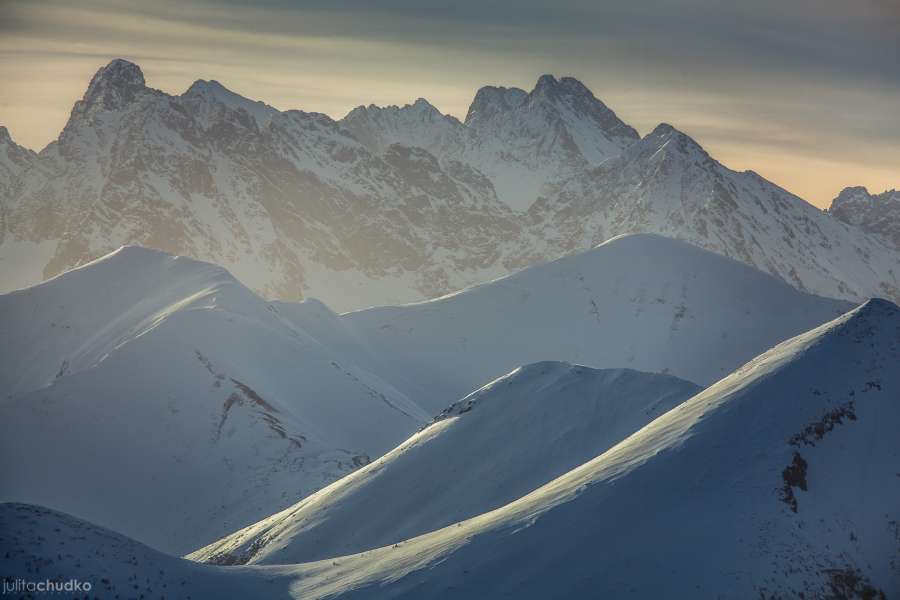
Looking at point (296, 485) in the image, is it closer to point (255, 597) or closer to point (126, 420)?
point (126, 420)

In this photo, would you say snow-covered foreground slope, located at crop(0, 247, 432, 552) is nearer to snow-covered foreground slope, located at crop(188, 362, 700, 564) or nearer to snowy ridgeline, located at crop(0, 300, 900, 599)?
snow-covered foreground slope, located at crop(188, 362, 700, 564)

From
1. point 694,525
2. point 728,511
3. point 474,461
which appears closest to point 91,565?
point 694,525

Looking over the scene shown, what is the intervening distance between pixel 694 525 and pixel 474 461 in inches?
1080

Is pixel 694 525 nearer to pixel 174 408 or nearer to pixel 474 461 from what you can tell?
pixel 474 461

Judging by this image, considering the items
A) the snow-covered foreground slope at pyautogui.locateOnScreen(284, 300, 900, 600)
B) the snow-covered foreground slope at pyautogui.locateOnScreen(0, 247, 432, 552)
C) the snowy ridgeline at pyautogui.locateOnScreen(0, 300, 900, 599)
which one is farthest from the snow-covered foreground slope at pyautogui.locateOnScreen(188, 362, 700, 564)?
the snow-covered foreground slope at pyautogui.locateOnScreen(0, 247, 432, 552)

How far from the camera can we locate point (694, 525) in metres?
37.5

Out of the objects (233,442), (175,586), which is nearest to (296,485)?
(233,442)

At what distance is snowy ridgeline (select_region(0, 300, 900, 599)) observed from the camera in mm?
35656

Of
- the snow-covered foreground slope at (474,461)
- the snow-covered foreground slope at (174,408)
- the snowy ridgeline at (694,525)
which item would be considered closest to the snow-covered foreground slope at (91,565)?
the snowy ridgeline at (694,525)

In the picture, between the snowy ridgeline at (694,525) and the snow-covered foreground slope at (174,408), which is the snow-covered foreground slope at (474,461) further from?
the snow-covered foreground slope at (174,408)

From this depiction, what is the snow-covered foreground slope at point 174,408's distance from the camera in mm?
93312

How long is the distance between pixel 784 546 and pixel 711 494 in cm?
361

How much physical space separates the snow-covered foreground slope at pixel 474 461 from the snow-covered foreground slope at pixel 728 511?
1498cm

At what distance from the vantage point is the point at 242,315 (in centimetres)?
12912
